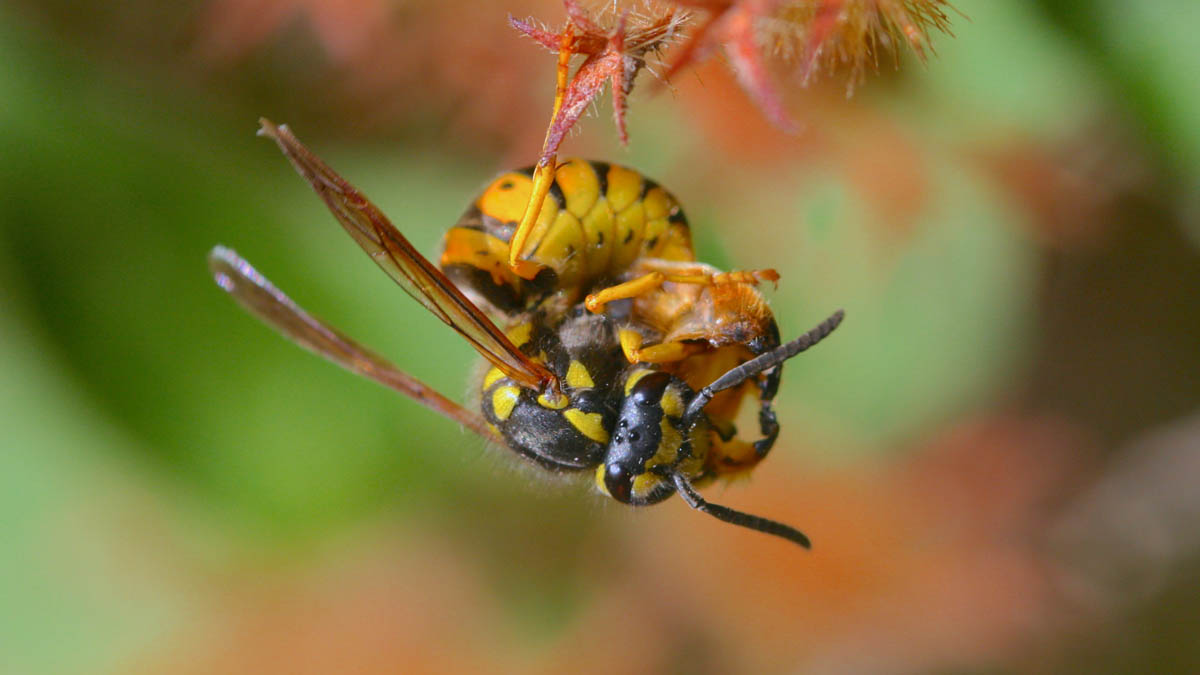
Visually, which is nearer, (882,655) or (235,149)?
(882,655)

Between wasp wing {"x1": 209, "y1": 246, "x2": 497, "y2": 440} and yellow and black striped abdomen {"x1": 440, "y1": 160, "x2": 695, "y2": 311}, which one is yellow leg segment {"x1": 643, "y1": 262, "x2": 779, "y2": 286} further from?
wasp wing {"x1": 209, "y1": 246, "x2": 497, "y2": 440}

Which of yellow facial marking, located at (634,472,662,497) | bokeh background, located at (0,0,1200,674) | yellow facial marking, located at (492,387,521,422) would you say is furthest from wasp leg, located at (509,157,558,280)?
bokeh background, located at (0,0,1200,674)

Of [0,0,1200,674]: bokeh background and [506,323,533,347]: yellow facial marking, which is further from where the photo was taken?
[0,0,1200,674]: bokeh background

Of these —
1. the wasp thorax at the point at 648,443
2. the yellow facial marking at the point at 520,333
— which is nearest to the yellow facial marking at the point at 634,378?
the wasp thorax at the point at 648,443

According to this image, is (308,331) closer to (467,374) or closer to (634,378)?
(634,378)

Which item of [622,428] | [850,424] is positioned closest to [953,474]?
[850,424]

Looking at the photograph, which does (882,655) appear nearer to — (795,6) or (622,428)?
(622,428)

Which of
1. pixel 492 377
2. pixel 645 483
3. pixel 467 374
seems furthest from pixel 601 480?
pixel 467 374
